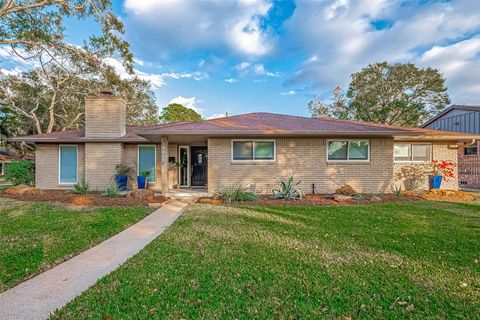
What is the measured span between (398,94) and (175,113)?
32.0m

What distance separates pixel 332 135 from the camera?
9.48 m

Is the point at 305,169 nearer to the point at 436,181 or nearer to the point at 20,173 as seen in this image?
the point at 436,181

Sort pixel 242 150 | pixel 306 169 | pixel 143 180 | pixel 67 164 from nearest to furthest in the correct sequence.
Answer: pixel 242 150, pixel 306 169, pixel 143 180, pixel 67 164

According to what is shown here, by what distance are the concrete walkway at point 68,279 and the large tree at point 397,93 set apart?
90.7 feet

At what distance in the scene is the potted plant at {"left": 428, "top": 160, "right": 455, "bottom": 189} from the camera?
33.4ft

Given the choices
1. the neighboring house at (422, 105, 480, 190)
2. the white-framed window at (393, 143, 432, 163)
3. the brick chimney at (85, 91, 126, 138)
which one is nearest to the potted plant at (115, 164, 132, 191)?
the brick chimney at (85, 91, 126, 138)

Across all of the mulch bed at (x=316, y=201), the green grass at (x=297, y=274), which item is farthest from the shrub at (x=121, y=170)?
the green grass at (x=297, y=274)

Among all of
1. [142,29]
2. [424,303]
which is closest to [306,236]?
[424,303]

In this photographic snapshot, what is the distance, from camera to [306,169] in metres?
9.80

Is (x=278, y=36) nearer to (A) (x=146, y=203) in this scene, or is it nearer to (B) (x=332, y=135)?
(B) (x=332, y=135)

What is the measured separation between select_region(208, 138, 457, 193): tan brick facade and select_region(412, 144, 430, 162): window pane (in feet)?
6.49

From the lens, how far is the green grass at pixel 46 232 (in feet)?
11.2

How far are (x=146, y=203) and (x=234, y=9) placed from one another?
29.8ft

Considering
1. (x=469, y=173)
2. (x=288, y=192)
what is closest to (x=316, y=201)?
(x=288, y=192)
